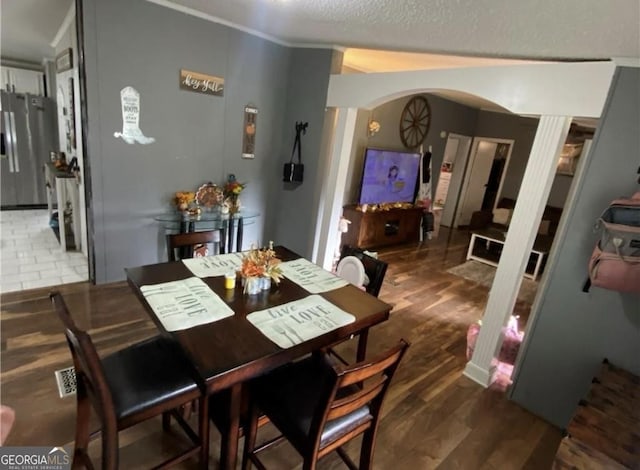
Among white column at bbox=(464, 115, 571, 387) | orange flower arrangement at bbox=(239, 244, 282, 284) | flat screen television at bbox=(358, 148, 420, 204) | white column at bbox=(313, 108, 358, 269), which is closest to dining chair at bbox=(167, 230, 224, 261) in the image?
orange flower arrangement at bbox=(239, 244, 282, 284)

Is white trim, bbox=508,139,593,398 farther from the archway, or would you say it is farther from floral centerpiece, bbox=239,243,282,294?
floral centerpiece, bbox=239,243,282,294

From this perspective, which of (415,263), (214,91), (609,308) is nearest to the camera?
(609,308)

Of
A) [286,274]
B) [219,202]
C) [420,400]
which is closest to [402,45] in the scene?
[286,274]

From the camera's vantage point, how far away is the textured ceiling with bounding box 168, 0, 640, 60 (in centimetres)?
149

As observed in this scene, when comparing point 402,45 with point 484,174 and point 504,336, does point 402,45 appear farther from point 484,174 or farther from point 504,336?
point 484,174

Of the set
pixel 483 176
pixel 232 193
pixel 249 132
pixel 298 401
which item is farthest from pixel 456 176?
pixel 298 401

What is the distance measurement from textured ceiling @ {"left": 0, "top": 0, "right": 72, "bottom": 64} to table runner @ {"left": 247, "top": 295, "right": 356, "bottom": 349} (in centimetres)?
313

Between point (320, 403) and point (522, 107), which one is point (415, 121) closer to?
point (522, 107)

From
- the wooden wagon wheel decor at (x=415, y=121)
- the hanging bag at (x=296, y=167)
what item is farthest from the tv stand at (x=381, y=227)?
the hanging bag at (x=296, y=167)

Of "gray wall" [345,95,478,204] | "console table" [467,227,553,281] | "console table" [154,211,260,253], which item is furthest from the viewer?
"gray wall" [345,95,478,204]

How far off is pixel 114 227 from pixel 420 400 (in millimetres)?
2836

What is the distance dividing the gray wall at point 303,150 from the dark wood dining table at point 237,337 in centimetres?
193

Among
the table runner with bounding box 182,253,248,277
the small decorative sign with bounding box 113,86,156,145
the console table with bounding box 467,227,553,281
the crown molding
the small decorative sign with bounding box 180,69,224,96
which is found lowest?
the console table with bounding box 467,227,553,281

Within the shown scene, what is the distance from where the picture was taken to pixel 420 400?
2.21 m
